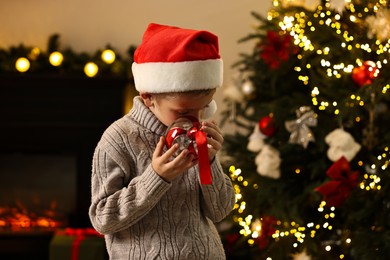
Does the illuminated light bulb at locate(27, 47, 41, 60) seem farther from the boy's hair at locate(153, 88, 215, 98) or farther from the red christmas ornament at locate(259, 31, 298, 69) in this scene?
the boy's hair at locate(153, 88, 215, 98)

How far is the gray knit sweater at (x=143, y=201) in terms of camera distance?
1.54 m

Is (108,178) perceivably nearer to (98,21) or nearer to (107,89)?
(107,89)

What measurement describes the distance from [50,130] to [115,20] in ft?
2.31

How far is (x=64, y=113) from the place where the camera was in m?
4.23

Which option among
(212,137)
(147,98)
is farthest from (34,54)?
(212,137)

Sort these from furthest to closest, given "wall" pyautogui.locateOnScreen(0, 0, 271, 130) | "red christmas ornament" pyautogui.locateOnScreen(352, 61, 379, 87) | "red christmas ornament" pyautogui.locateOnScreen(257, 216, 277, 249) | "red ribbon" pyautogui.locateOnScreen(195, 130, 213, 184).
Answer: "wall" pyautogui.locateOnScreen(0, 0, 271, 130), "red christmas ornament" pyautogui.locateOnScreen(257, 216, 277, 249), "red christmas ornament" pyautogui.locateOnScreen(352, 61, 379, 87), "red ribbon" pyautogui.locateOnScreen(195, 130, 213, 184)

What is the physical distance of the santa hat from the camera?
1529mm

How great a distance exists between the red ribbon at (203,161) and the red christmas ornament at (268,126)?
6.49ft

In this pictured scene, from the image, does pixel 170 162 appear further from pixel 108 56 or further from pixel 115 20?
pixel 115 20

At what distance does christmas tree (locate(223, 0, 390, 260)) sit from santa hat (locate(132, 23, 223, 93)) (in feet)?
4.95

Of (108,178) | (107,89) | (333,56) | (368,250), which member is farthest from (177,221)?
(107,89)

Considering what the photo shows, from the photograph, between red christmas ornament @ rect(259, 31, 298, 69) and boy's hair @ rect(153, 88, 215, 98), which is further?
red christmas ornament @ rect(259, 31, 298, 69)

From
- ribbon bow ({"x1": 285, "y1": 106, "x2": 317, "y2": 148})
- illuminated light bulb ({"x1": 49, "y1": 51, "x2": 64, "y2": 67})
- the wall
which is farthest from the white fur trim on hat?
the wall

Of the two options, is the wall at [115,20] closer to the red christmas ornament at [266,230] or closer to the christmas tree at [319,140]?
the christmas tree at [319,140]
